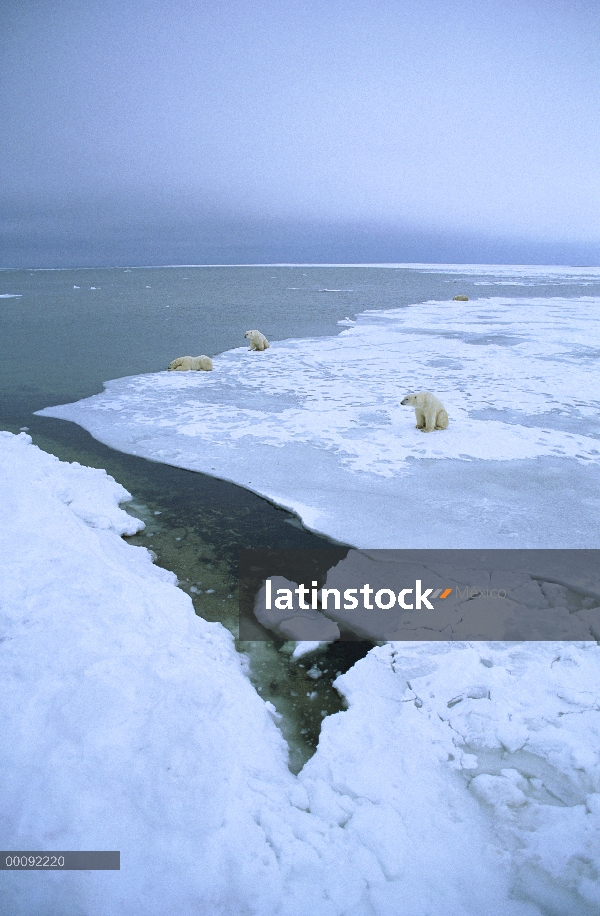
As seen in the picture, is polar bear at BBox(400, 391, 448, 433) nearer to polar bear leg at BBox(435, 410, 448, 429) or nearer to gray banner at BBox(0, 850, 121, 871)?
polar bear leg at BBox(435, 410, 448, 429)

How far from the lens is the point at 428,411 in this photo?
7.16 meters

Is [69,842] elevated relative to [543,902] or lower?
elevated

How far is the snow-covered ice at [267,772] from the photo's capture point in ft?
6.39

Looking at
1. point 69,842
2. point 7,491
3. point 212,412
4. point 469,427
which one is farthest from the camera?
point 212,412

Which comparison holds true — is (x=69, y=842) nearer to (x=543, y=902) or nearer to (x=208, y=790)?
(x=208, y=790)

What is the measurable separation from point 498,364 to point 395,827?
11.3 metres

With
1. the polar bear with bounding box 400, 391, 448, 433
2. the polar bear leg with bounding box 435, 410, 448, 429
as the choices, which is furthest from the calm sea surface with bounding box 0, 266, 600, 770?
the polar bear leg with bounding box 435, 410, 448, 429

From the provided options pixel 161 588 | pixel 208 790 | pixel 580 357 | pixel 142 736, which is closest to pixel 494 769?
pixel 208 790

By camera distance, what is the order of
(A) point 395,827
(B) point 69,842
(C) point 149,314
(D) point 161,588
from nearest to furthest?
(B) point 69,842 < (A) point 395,827 < (D) point 161,588 < (C) point 149,314

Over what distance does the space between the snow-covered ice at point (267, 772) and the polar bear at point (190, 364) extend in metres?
9.03

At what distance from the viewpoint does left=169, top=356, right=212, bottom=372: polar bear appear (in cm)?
1199

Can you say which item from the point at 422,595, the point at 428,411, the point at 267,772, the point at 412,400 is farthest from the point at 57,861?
the point at 412,400

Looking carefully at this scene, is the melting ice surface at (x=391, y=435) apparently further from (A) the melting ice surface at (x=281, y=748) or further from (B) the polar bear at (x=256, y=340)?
(B) the polar bear at (x=256, y=340)

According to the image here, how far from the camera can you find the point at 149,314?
24609 mm
